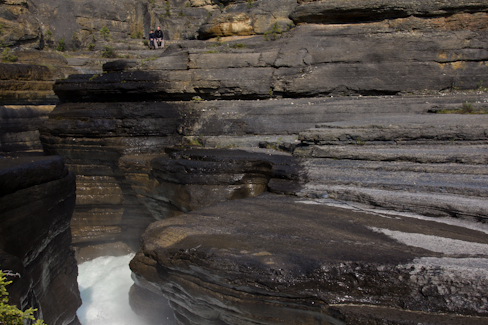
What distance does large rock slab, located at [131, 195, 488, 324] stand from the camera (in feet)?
7.56

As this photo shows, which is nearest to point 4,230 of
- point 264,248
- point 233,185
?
point 233,185

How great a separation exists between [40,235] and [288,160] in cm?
378

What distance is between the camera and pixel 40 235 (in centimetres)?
479

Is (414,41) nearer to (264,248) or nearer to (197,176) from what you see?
(197,176)

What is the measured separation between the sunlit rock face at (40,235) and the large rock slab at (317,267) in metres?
1.78

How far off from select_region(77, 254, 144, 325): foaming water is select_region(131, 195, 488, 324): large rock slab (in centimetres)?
416

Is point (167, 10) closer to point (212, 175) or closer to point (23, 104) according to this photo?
point (23, 104)

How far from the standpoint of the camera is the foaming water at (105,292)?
690 centimetres

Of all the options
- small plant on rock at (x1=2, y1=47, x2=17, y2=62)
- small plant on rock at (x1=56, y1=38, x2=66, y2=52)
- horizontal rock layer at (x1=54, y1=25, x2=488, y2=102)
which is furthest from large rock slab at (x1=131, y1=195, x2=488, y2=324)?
small plant on rock at (x1=56, y1=38, x2=66, y2=52)

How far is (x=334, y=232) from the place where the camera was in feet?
10.1

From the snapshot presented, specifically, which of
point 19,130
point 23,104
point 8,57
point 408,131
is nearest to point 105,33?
point 8,57

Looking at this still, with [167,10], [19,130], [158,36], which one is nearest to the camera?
[19,130]

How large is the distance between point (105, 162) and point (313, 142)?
4595 millimetres

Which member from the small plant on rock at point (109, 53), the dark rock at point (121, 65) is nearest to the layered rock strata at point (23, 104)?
the dark rock at point (121, 65)
